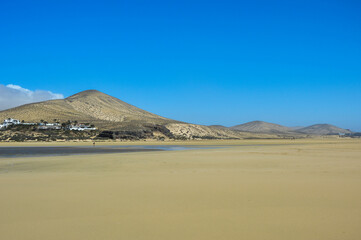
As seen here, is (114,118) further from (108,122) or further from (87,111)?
(108,122)

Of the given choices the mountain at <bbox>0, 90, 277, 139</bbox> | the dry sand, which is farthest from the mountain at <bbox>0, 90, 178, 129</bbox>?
the dry sand

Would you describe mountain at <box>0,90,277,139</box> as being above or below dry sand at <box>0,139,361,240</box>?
above

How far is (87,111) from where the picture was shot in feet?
527

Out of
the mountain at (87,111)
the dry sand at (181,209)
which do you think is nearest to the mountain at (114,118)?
the mountain at (87,111)

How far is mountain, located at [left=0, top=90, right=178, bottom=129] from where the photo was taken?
11763 cm

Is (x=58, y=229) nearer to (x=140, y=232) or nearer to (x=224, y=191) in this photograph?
(x=140, y=232)

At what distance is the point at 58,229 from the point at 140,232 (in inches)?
61.7

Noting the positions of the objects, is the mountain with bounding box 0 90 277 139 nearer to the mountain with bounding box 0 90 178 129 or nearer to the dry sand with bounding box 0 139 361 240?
the mountain with bounding box 0 90 178 129

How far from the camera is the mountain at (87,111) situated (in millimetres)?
117631

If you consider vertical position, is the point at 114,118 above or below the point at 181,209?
above

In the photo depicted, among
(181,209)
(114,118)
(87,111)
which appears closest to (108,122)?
(114,118)

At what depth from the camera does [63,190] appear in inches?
376

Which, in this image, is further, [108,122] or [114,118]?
[114,118]

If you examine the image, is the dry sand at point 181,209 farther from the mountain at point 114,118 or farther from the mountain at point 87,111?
the mountain at point 87,111
